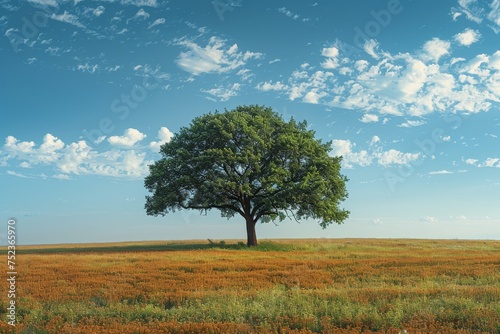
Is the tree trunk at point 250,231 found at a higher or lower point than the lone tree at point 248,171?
lower

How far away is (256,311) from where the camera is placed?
12422 mm

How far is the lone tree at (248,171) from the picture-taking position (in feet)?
144

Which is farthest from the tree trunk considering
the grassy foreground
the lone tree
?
the grassy foreground

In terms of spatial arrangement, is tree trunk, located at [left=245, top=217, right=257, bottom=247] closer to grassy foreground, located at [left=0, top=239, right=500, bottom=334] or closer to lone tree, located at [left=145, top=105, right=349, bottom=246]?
lone tree, located at [left=145, top=105, right=349, bottom=246]

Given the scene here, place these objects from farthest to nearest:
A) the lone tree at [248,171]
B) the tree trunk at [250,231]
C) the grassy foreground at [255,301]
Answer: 1. the tree trunk at [250,231]
2. the lone tree at [248,171]
3. the grassy foreground at [255,301]

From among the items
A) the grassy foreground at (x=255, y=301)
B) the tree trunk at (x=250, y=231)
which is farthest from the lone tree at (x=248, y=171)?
the grassy foreground at (x=255, y=301)

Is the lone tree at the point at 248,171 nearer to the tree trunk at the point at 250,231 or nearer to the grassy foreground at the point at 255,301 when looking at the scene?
the tree trunk at the point at 250,231

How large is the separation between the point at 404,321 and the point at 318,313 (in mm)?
2430

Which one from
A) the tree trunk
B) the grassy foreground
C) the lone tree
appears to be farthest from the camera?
the tree trunk

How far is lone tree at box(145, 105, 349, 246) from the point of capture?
144 ft

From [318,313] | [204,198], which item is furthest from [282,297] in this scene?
[204,198]

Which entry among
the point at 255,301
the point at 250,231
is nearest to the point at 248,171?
the point at 250,231

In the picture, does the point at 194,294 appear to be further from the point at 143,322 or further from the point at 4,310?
the point at 4,310

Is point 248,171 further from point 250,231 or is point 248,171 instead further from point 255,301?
point 255,301
